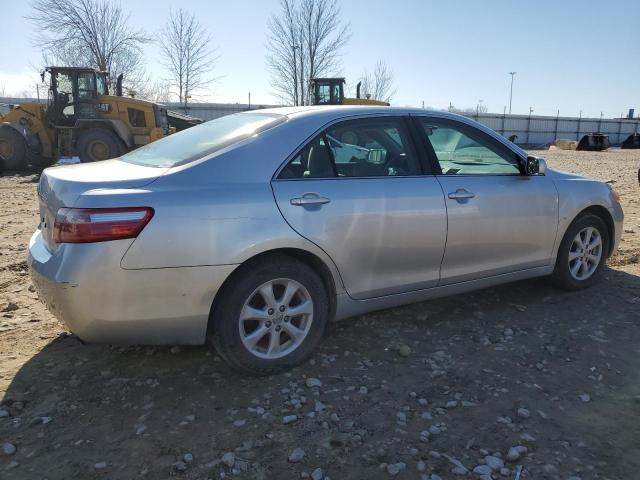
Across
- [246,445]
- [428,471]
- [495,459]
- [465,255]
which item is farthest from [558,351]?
[246,445]

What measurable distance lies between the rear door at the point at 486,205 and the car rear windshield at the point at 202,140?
118 centimetres

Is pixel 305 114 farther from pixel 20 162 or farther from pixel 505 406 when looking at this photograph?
pixel 20 162

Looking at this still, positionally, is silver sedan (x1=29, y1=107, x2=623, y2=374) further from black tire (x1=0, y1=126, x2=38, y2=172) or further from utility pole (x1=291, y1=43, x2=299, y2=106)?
utility pole (x1=291, y1=43, x2=299, y2=106)

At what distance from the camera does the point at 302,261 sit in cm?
319

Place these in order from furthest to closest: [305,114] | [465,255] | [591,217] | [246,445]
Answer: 1. [591,217]
2. [465,255]
3. [305,114]
4. [246,445]

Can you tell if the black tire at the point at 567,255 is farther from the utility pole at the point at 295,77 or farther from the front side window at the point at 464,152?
the utility pole at the point at 295,77

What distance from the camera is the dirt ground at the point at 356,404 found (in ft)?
7.83

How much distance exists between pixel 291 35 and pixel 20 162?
21790 millimetres

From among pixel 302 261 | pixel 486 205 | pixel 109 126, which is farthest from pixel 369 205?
pixel 109 126

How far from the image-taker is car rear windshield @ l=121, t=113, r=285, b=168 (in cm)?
314

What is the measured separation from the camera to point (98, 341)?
281 cm

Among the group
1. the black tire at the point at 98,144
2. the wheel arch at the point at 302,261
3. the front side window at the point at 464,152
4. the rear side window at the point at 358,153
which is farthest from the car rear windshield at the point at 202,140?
the black tire at the point at 98,144

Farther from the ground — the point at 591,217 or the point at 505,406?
the point at 591,217

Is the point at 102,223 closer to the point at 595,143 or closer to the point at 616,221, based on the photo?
the point at 616,221
